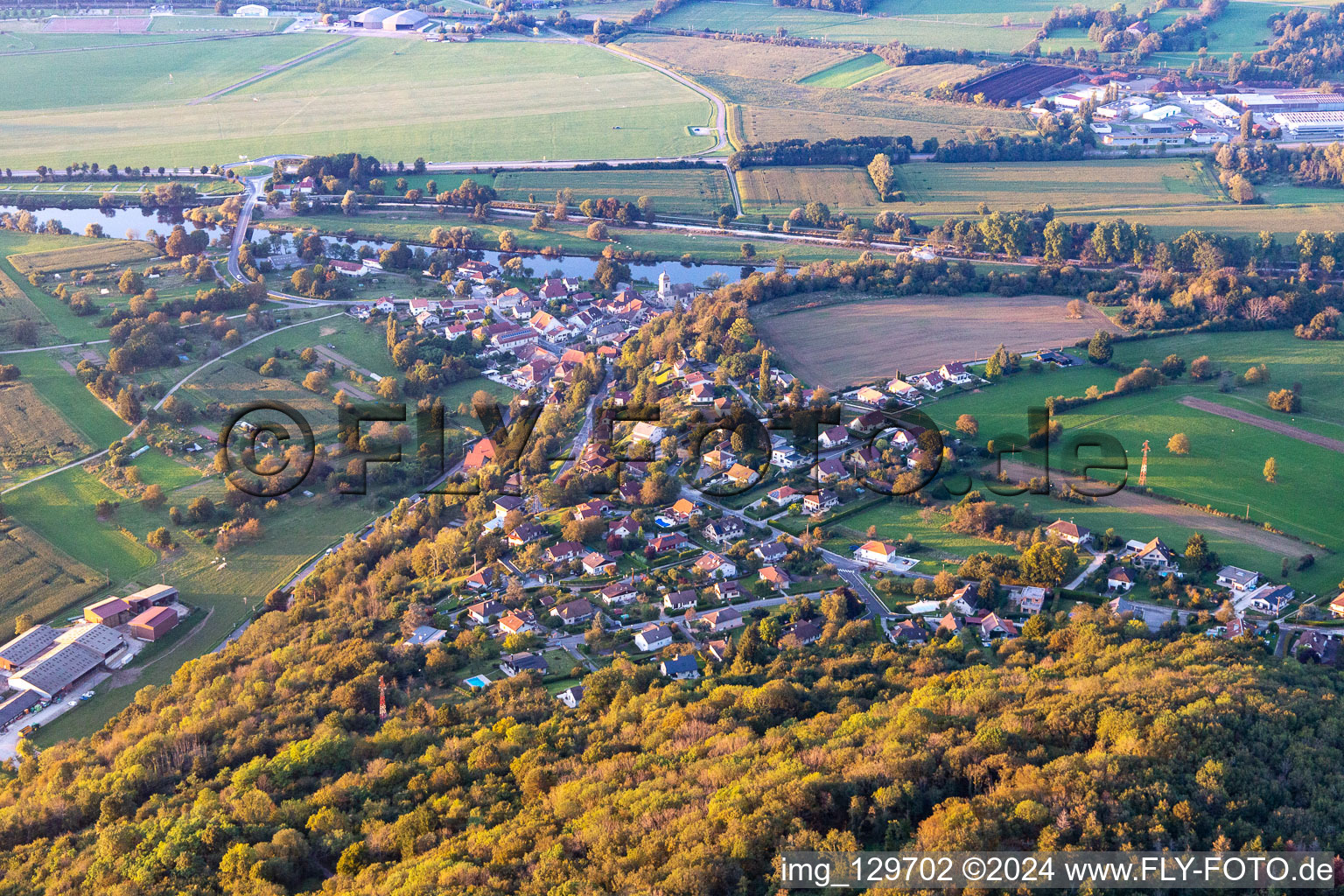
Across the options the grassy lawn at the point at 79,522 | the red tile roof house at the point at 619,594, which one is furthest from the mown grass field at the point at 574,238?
the red tile roof house at the point at 619,594

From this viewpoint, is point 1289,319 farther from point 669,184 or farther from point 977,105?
point 977,105

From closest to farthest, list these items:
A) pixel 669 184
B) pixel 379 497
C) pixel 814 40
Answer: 1. pixel 379 497
2. pixel 669 184
3. pixel 814 40

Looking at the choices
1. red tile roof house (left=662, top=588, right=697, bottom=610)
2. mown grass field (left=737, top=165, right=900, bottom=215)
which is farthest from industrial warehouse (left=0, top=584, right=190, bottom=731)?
mown grass field (left=737, top=165, right=900, bottom=215)

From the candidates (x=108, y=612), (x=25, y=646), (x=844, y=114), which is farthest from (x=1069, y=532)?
(x=844, y=114)

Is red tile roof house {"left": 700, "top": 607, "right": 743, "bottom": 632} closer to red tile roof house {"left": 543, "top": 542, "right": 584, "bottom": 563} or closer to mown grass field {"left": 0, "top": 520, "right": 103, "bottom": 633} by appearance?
red tile roof house {"left": 543, "top": 542, "right": 584, "bottom": 563}

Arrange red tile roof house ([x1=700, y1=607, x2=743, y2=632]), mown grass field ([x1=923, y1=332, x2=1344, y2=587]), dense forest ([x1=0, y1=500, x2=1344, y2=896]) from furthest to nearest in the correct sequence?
mown grass field ([x1=923, y1=332, x2=1344, y2=587]) → red tile roof house ([x1=700, y1=607, x2=743, y2=632]) → dense forest ([x1=0, y1=500, x2=1344, y2=896])

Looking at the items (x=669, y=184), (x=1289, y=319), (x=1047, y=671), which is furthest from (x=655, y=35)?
(x=1047, y=671)

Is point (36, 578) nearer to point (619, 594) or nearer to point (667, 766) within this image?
point (619, 594)
